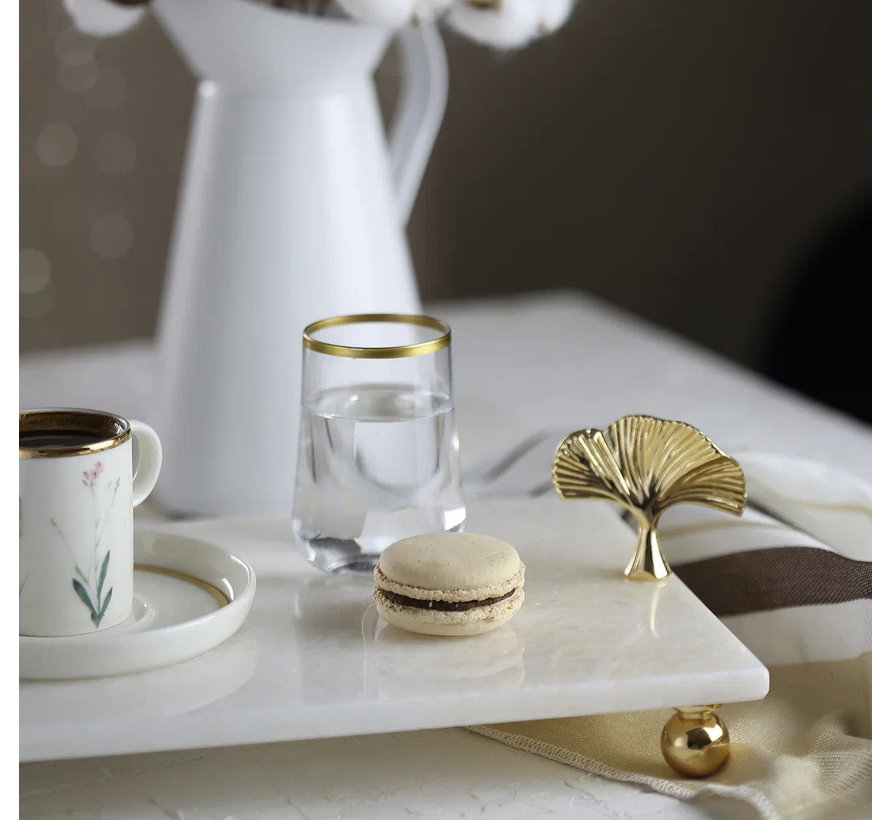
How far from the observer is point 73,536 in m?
0.45

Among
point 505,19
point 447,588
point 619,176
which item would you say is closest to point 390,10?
point 505,19

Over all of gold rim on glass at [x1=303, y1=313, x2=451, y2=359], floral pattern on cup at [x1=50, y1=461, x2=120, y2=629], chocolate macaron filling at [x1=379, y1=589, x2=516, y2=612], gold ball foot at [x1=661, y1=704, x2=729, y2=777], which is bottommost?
gold ball foot at [x1=661, y1=704, x2=729, y2=777]

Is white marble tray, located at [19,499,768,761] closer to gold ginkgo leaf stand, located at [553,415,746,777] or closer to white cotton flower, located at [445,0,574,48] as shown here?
gold ginkgo leaf stand, located at [553,415,746,777]

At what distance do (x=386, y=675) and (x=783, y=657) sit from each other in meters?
0.21

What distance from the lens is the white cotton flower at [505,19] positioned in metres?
0.64

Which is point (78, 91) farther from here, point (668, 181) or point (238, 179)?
point (238, 179)

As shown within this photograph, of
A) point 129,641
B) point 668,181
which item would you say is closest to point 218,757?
point 129,641

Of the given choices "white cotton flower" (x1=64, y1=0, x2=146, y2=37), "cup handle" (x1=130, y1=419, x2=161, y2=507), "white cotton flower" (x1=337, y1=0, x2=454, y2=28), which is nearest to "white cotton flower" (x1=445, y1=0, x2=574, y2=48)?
"white cotton flower" (x1=337, y1=0, x2=454, y2=28)

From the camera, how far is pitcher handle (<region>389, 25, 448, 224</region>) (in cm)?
75

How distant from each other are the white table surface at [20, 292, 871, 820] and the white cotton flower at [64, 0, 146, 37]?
29 centimetres

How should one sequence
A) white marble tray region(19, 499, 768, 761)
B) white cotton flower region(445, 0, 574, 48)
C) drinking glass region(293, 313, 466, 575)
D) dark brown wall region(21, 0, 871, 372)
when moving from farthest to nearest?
1. dark brown wall region(21, 0, 871, 372)
2. white cotton flower region(445, 0, 574, 48)
3. drinking glass region(293, 313, 466, 575)
4. white marble tray region(19, 499, 768, 761)

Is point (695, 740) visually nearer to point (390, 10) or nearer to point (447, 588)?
point (447, 588)

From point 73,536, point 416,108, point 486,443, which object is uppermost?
point 416,108

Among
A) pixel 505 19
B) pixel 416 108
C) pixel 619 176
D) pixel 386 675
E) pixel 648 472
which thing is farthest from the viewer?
pixel 619 176
